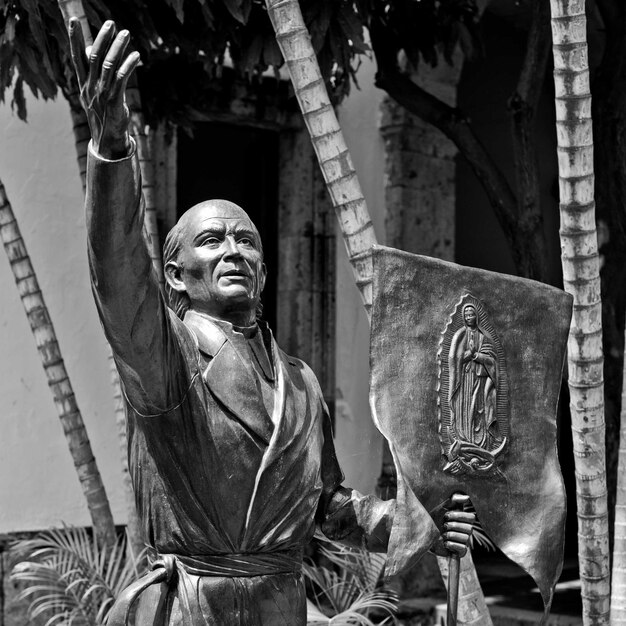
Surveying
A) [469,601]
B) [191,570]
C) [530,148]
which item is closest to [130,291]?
[191,570]

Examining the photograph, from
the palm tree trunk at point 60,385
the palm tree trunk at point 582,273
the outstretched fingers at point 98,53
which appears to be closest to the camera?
the outstretched fingers at point 98,53

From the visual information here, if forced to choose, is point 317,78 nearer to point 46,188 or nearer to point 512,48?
point 46,188

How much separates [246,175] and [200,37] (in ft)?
7.80

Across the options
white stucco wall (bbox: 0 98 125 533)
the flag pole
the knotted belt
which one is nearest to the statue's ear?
the knotted belt

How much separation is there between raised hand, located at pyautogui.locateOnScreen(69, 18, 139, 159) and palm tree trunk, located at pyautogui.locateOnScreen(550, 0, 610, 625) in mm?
2188

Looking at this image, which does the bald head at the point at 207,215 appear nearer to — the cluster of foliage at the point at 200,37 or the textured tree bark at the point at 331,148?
the textured tree bark at the point at 331,148

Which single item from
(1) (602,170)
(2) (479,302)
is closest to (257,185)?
(1) (602,170)

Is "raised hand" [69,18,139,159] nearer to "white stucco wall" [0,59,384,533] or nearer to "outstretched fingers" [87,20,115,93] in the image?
"outstretched fingers" [87,20,115,93]

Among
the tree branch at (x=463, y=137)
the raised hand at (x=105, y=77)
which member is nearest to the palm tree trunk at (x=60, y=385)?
the tree branch at (x=463, y=137)

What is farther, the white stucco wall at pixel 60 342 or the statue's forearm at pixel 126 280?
the white stucco wall at pixel 60 342

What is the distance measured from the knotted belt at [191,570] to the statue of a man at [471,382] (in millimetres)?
488

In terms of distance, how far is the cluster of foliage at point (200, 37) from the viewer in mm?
5301

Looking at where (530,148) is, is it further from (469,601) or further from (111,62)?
(111,62)

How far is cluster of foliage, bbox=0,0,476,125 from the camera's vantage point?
5.30m
